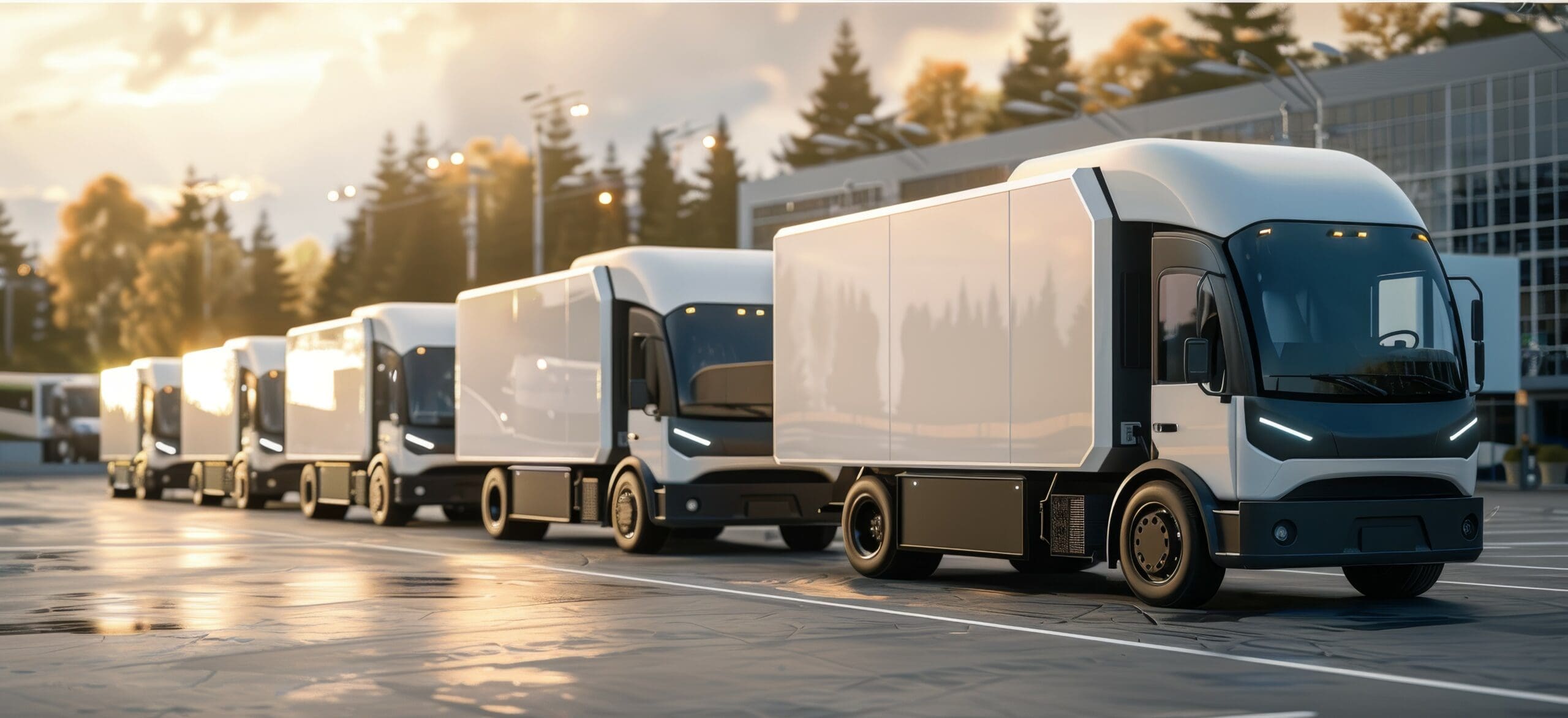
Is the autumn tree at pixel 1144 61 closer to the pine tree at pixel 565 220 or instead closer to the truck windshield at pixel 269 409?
the pine tree at pixel 565 220

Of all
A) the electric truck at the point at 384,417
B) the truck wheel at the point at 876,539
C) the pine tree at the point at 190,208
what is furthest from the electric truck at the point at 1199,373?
the pine tree at the point at 190,208

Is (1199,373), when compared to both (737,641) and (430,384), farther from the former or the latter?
(430,384)

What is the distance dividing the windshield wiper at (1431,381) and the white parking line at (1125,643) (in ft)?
9.85

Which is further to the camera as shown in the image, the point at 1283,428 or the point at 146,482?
the point at 146,482

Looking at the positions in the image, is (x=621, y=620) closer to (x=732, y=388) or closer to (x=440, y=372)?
(x=732, y=388)

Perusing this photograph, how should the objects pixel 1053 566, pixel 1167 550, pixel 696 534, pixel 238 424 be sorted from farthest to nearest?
pixel 238 424
pixel 696 534
pixel 1053 566
pixel 1167 550

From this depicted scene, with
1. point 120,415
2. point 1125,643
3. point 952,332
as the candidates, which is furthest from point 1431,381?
point 120,415

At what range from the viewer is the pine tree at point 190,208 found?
163125 millimetres

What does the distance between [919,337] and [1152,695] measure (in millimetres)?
7489

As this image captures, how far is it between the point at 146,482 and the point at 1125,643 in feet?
118

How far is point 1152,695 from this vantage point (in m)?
9.63

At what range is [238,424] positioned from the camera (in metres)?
38.7

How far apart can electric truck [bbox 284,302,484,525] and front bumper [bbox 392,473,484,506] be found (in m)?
0.01

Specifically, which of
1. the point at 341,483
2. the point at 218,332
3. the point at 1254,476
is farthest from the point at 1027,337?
the point at 218,332
